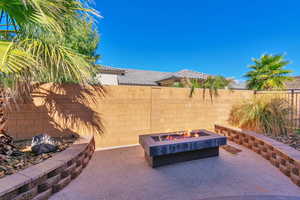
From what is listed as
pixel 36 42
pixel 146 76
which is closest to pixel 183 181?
pixel 36 42

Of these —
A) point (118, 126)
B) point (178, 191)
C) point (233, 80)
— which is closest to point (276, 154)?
point (178, 191)

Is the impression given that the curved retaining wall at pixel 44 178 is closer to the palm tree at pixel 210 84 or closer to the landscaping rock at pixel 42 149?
the landscaping rock at pixel 42 149

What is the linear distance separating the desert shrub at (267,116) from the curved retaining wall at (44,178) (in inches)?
210

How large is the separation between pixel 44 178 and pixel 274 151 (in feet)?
14.8

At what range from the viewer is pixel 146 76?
48.0 feet

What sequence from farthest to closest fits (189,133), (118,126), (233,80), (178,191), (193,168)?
(233,80) < (118,126) < (189,133) < (193,168) < (178,191)

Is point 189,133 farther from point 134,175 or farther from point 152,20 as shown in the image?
point 152,20

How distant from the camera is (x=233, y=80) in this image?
23.7 ft

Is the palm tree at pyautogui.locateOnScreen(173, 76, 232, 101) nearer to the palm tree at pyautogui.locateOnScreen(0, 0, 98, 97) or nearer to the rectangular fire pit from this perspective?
the rectangular fire pit

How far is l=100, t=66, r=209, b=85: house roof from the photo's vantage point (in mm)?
11055

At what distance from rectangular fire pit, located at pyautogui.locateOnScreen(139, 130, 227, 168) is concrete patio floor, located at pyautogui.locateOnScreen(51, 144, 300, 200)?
143 mm

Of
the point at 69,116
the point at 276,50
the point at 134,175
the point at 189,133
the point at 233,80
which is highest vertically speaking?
the point at 276,50

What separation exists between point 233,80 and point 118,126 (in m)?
6.24

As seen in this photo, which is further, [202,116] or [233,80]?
[233,80]
